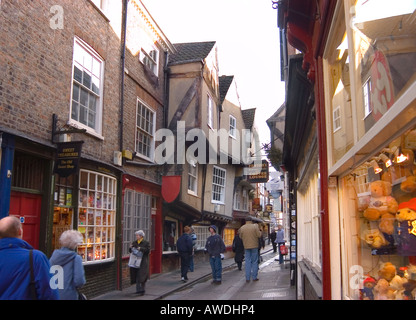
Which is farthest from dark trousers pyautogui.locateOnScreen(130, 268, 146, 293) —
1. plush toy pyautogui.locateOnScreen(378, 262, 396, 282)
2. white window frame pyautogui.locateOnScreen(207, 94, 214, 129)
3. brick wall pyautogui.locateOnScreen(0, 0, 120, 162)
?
white window frame pyautogui.locateOnScreen(207, 94, 214, 129)

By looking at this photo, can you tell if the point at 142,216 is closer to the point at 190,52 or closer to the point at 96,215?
the point at 96,215

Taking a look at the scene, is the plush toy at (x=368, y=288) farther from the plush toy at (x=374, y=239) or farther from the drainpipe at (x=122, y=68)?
the drainpipe at (x=122, y=68)

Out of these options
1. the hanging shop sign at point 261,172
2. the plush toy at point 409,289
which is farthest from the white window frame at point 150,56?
the plush toy at point 409,289

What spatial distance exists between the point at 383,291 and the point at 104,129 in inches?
350

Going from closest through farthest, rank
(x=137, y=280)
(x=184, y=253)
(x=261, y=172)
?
(x=137, y=280) < (x=184, y=253) < (x=261, y=172)

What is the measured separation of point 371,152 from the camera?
2494 mm

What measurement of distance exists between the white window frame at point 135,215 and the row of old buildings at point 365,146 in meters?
8.72

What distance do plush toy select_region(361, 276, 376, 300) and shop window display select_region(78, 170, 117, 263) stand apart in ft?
24.6

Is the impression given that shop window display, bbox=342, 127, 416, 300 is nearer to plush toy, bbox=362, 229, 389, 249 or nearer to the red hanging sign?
plush toy, bbox=362, 229, 389, 249

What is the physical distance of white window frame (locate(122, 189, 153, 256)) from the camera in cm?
1196

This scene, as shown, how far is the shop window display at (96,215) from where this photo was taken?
949cm

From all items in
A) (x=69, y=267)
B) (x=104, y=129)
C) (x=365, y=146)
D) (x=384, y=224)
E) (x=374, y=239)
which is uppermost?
(x=104, y=129)

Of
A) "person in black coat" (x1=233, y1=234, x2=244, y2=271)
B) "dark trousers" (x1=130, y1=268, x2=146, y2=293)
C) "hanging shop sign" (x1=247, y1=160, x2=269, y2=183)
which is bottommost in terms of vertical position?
"dark trousers" (x1=130, y1=268, x2=146, y2=293)

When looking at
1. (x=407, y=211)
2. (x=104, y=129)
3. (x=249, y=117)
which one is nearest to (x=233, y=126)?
(x=249, y=117)
